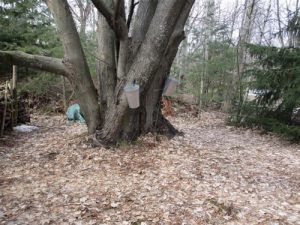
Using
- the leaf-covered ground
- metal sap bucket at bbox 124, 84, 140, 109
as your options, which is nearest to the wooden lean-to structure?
the leaf-covered ground

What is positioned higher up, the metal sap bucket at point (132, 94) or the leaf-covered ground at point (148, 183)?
the metal sap bucket at point (132, 94)

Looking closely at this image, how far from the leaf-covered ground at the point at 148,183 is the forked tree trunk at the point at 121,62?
16.4 inches

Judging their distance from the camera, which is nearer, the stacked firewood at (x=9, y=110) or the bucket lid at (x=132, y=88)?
the bucket lid at (x=132, y=88)

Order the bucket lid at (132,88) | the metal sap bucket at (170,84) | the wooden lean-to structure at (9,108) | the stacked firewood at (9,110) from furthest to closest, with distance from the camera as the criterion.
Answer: the stacked firewood at (9,110) → the wooden lean-to structure at (9,108) → the metal sap bucket at (170,84) → the bucket lid at (132,88)

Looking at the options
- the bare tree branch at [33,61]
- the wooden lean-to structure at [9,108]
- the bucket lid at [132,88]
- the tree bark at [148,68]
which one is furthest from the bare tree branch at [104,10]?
the wooden lean-to structure at [9,108]

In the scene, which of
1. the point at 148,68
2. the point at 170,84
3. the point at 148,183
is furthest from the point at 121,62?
the point at 148,183

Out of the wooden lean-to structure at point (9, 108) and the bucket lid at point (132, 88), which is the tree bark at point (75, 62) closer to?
the bucket lid at point (132, 88)

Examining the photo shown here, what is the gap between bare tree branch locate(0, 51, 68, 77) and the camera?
15.7 ft

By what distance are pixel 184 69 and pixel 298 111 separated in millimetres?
6980

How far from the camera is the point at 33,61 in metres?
4.91

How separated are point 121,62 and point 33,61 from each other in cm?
140

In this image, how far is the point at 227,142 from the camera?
6246 mm

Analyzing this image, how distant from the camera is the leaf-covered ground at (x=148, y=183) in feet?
Result: 10.2

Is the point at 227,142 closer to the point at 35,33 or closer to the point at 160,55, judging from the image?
the point at 160,55
